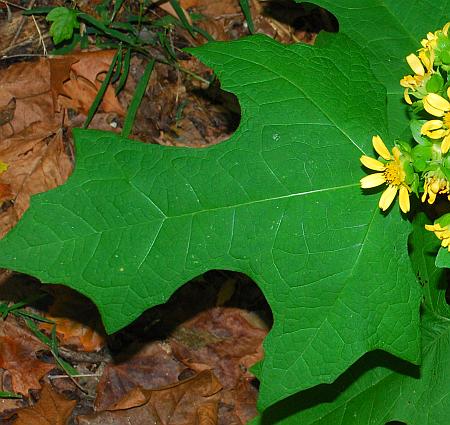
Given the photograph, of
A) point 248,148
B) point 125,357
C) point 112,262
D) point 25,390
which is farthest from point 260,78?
point 25,390

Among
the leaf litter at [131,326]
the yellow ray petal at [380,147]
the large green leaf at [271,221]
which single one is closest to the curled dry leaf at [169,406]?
the leaf litter at [131,326]

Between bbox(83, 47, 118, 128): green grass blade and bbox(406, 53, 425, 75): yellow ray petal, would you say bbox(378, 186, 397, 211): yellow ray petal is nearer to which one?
bbox(406, 53, 425, 75): yellow ray petal

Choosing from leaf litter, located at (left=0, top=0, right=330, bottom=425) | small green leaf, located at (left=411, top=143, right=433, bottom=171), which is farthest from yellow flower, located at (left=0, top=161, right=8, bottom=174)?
small green leaf, located at (left=411, top=143, right=433, bottom=171)

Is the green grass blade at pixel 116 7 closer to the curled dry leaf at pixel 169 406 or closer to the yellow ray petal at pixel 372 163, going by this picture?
the curled dry leaf at pixel 169 406

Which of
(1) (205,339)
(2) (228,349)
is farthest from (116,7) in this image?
(2) (228,349)

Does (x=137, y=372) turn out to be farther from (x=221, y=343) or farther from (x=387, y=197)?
(x=387, y=197)
